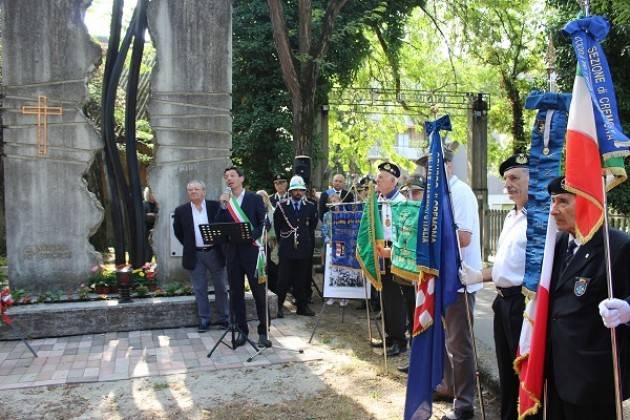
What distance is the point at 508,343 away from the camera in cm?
385

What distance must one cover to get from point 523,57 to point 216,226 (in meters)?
17.5

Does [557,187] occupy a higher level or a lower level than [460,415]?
Result: higher

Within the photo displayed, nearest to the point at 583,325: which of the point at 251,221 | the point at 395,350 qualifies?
the point at 395,350

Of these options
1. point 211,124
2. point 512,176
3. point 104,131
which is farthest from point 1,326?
point 512,176

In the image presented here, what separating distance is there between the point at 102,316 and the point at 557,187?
6.11 metres

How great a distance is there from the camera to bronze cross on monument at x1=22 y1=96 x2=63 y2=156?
7.75 m

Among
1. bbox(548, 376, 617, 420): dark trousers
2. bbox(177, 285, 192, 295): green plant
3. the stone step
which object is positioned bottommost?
the stone step

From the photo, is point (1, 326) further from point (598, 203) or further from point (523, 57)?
point (523, 57)

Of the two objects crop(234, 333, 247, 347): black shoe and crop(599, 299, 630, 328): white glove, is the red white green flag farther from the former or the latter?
crop(234, 333, 247, 347): black shoe

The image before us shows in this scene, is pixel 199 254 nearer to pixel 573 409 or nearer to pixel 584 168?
pixel 573 409

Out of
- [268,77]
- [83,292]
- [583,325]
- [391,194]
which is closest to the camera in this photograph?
[583,325]

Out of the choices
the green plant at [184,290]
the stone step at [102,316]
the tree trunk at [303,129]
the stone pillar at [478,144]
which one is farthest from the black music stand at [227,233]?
the stone pillar at [478,144]

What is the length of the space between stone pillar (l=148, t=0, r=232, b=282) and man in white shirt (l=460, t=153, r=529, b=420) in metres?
5.35

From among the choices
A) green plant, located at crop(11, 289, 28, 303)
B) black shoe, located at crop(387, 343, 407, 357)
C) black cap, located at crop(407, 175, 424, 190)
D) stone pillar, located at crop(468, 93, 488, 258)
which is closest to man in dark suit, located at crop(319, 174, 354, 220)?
black shoe, located at crop(387, 343, 407, 357)
